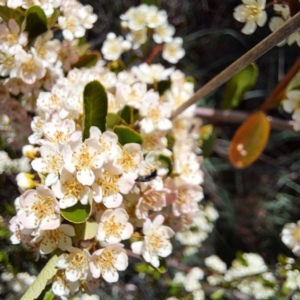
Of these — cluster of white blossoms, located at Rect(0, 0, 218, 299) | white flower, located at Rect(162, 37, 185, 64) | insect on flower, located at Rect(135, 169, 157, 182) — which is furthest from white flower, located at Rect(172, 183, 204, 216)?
white flower, located at Rect(162, 37, 185, 64)

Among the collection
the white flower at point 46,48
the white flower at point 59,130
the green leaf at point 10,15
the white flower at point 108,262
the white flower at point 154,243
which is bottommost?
the white flower at point 154,243

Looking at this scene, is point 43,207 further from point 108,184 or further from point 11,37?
point 11,37

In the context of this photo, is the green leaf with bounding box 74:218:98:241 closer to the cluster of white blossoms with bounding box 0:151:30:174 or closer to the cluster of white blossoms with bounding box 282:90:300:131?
the cluster of white blossoms with bounding box 0:151:30:174

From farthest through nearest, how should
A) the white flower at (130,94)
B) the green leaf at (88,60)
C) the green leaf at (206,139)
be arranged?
the green leaf at (206,139) < the green leaf at (88,60) < the white flower at (130,94)

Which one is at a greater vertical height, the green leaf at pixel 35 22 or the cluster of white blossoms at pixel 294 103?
the green leaf at pixel 35 22

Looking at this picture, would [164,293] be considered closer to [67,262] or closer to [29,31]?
[67,262]

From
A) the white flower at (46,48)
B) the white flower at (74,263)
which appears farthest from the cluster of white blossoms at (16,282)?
the white flower at (46,48)

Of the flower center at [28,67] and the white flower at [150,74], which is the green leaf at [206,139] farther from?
the flower center at [28,67]

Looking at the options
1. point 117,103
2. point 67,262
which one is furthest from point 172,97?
point 67,262
